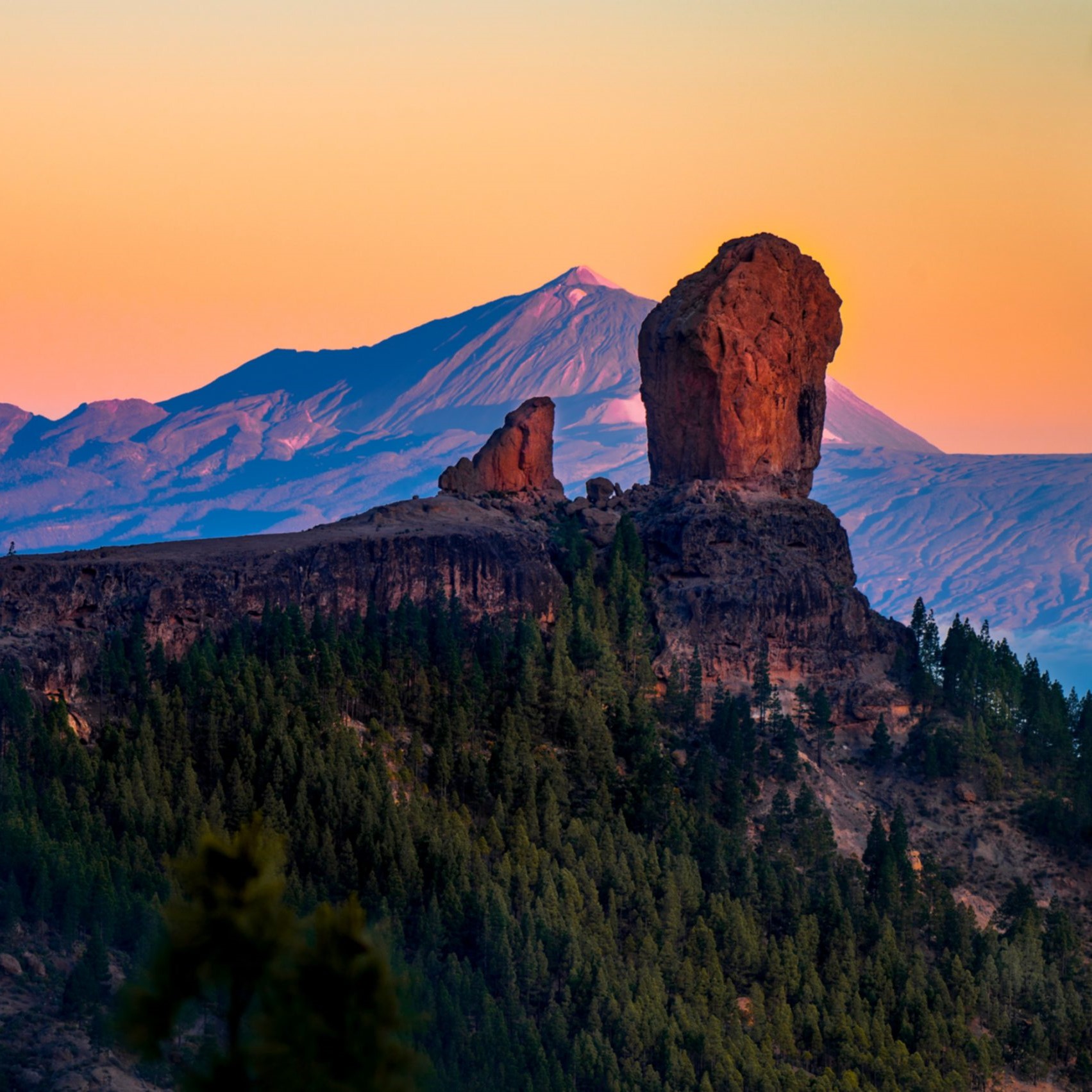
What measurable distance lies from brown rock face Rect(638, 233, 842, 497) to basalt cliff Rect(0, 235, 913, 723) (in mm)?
107

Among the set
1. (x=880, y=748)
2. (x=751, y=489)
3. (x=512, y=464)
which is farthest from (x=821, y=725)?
(x=512, y=464)

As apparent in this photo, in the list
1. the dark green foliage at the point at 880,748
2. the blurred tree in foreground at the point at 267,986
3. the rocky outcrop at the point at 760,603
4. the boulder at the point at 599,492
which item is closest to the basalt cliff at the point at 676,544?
the rocky outcrop at the point at 760,603

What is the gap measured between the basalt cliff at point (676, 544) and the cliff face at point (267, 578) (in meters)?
0.11

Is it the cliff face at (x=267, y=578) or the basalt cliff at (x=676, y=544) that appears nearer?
the cliff face at (x=267, y=578)

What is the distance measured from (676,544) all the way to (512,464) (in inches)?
456

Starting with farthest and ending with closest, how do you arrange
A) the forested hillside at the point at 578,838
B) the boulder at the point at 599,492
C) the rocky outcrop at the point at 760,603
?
1. the boulder at the point at 599,492
2. the rocky outcrop at the point at 760,603
3. the forested hillside at the point at 578,838

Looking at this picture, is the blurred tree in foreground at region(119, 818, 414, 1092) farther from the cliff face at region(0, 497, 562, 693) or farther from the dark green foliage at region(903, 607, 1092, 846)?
the dark green foliage at region(903, 607, 1092, 846)

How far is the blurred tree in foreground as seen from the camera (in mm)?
23703

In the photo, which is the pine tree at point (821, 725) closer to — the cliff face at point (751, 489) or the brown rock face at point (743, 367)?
the cliff face at point (751, 489)

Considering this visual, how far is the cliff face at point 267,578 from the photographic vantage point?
291ft

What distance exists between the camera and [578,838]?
8431 cm

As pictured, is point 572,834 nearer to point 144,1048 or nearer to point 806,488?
point 806,488

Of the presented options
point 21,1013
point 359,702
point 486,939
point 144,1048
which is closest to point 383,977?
point 144,1048

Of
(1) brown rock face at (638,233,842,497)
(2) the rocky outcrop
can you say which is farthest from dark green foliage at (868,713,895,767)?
(1) brown rock face at (638,233,842,497)
